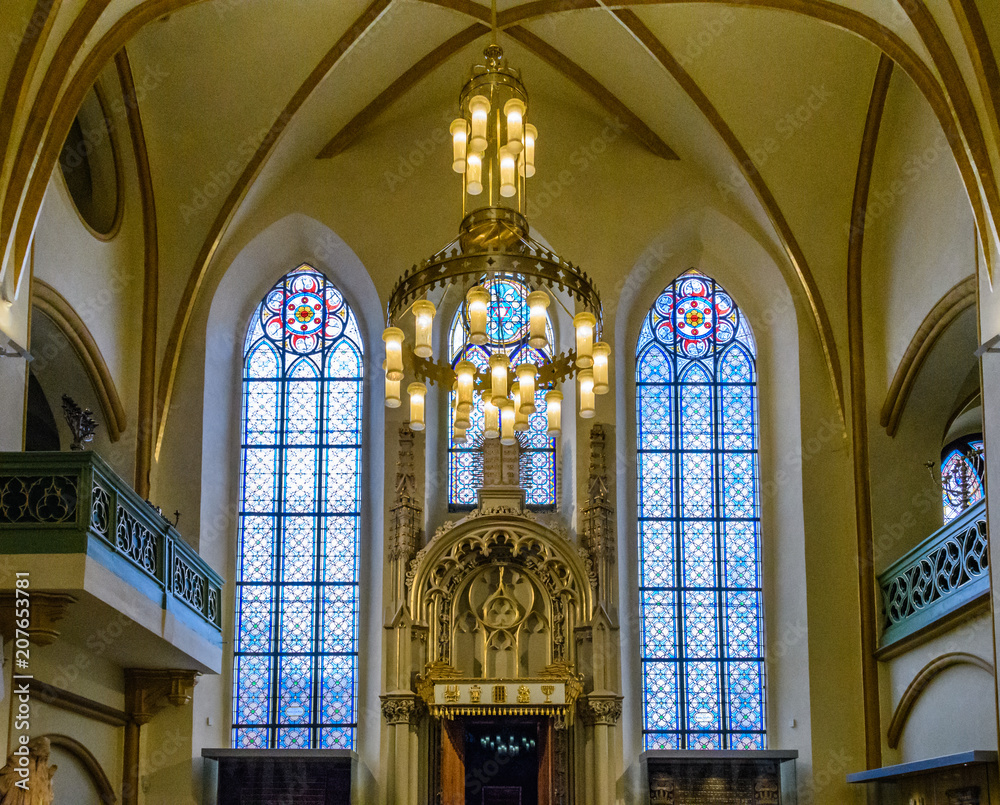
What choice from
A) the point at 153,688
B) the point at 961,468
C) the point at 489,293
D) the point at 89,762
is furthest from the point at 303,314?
the point at 961,468

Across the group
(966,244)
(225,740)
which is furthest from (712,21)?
(225,740)

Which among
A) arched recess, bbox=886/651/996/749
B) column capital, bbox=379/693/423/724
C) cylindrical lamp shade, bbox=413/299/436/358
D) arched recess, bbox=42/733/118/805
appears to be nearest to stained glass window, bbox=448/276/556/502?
column capital, bbox=379/693/423/724

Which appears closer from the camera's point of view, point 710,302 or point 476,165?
point 476,165

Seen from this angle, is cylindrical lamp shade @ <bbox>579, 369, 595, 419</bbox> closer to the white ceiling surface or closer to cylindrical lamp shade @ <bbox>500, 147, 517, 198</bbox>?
cylindrical lamp shade @ <bbox>500, 147, 517, 198</bbox>

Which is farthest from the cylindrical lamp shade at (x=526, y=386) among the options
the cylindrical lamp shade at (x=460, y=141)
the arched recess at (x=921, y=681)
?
the arched recess at (x=921, y=681)

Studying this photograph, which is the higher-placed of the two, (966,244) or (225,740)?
(966,244)

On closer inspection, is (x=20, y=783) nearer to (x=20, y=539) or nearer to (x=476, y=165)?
(x=20, y=539)

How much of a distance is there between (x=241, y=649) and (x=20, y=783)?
17.4 feet

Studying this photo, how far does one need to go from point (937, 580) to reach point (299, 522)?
25.4 ft

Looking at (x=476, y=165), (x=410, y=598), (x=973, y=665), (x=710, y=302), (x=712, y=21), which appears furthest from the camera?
(x=710, y=302)

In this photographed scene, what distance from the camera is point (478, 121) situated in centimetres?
1021

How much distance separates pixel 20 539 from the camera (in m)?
10.8

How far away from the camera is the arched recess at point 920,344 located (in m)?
13.7

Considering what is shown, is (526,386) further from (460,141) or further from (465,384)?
(460,141)
